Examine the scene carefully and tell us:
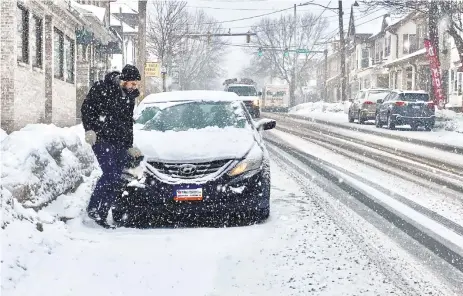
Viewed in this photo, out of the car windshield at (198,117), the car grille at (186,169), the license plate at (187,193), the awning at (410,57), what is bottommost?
the license plate at (187,193)

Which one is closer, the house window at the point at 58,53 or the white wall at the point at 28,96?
the white wall at the point at 28,96

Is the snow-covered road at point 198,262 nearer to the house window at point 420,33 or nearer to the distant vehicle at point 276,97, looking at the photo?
the house window at point 420,33

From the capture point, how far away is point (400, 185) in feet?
29.2

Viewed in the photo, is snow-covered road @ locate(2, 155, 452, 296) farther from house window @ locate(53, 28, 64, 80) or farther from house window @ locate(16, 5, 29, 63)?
house window @ locate(53, 28, 64, 80)

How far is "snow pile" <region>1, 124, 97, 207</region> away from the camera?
554cm

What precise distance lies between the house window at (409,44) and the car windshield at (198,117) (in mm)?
41524

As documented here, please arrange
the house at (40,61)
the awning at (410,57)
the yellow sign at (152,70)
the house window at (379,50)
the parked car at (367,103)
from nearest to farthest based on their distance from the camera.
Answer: the house at (40,61), the yellow sign at (152,70), the parked car at (367,103), the awning at (410,57), the house window at (379,50)

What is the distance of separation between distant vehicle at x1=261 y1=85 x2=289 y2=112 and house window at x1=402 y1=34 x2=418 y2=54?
1209 cm

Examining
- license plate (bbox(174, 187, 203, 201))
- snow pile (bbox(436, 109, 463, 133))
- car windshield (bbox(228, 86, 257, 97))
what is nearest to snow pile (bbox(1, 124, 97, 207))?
license plate (bbox(174, 187, 203, 201))

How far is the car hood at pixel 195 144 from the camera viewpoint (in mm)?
5844

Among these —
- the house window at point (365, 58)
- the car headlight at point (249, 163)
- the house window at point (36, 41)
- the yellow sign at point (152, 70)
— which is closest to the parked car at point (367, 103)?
the yellow sign at point (152, 70)

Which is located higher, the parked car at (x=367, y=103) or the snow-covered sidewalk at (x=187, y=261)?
the parked car at (x=367, y=103)

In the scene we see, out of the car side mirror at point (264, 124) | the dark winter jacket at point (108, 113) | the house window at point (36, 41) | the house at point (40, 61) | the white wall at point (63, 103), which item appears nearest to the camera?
the dark winter jacket at point (108, 113)

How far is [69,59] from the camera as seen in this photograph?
24688mm
